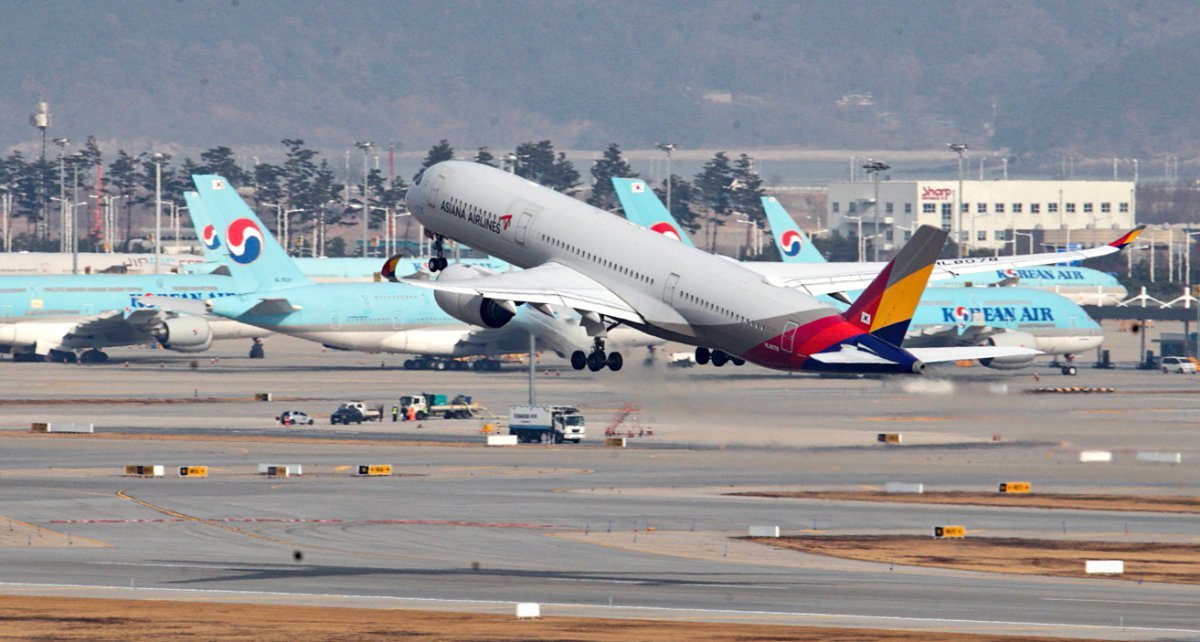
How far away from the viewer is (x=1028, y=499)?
95.0m

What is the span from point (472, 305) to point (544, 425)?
42.1 metres

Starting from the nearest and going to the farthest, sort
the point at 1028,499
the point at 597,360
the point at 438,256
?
1. the point at 597,360
2. the point at 438,256
3. the point at 1028,499

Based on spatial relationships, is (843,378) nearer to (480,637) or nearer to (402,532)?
(402,532)

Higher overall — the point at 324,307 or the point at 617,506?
the point at 324,307

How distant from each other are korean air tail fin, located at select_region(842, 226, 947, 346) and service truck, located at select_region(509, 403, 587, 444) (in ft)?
154

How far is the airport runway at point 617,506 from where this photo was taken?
66.2 m

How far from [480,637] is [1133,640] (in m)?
18.5

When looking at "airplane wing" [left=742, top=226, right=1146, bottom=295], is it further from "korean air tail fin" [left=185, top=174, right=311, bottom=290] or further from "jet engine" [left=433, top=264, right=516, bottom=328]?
"korean air tail fin" [left=185, top=174, right=311, bottom=290]

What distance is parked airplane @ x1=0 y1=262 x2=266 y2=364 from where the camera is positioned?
16450 centimetres

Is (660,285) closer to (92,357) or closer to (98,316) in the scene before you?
(98,316)

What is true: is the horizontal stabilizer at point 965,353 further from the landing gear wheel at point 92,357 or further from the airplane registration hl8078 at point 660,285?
the landing gear wheel at point 92,357

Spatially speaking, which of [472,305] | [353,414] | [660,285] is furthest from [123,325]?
[660,285]

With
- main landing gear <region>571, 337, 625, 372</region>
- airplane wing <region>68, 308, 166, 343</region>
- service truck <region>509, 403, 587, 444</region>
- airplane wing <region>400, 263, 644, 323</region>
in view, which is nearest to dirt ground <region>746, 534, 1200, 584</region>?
main landing gear <region>571, 337, 625, 372</region>

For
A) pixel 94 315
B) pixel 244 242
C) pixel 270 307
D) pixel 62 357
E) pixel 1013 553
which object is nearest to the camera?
pixel 1013 553
